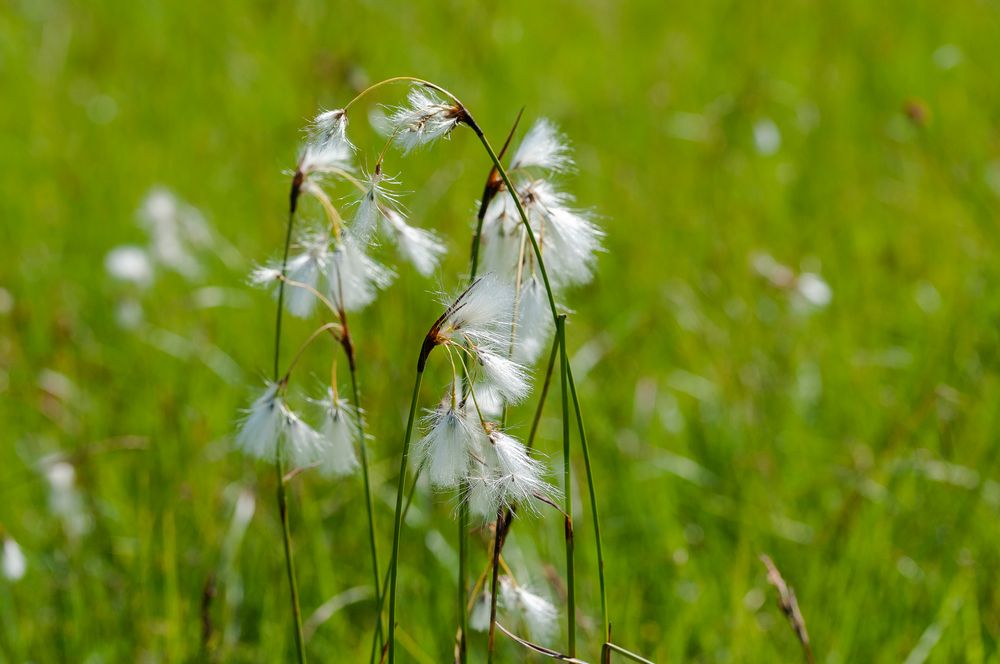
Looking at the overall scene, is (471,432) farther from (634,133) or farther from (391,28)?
(391,28)

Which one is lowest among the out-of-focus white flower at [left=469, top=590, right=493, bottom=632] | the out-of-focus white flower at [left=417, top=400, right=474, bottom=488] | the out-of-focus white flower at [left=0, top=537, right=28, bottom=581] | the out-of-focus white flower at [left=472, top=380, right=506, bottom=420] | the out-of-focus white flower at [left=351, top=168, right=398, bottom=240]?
the out-of-focus white flower at [left=469, top=590, right=493, bottom=632]

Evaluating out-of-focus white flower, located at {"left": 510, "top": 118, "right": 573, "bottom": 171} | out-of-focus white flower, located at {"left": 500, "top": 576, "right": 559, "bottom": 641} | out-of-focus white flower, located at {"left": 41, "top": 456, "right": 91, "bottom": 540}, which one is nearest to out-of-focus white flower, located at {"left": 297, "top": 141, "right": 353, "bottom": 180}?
out-of-focus white flower, located at {"left": 510, "top": 118, "right": 573, "bottom": 171}

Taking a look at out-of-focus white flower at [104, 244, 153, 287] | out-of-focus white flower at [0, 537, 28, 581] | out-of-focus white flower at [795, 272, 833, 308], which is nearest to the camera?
out-of-focus white flower at [0, 537, 28, 581]

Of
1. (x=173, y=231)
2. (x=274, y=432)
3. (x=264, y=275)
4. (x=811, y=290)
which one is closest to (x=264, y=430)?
(x=274, y=432)

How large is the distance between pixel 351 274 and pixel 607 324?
2.02 m

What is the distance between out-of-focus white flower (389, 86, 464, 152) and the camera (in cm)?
108

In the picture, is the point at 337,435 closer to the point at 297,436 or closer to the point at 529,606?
the point at 297,436

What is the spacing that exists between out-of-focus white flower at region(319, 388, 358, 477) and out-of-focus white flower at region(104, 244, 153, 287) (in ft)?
6.89

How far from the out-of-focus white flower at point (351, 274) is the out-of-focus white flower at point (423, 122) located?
262 mm

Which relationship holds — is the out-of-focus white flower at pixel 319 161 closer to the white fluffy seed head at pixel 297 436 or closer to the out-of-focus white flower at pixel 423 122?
the out-of-focus white flower at pixel 423 122

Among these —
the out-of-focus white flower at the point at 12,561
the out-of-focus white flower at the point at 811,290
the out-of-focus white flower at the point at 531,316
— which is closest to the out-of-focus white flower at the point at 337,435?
the out-of-focus white flower at the point at 531,316

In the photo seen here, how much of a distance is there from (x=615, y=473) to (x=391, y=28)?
3316 mm

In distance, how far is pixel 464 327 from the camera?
1086 millimetres

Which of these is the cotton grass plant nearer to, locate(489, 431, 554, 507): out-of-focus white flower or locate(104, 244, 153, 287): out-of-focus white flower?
locate(489, 431, 554, 507): out-of-focus white flower
